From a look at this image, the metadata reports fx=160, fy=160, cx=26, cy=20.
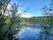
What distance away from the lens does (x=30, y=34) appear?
378 centimetres

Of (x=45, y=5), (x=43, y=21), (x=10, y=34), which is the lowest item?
(x=10, y=34)

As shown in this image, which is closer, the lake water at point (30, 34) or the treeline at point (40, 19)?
the treeline at point (40, 19)

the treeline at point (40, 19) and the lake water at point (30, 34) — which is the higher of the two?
the treeline at point (40, 19)

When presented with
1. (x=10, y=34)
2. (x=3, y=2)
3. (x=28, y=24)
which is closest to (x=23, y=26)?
(x=28, y=24)

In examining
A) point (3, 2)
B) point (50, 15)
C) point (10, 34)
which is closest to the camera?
point (50, 15)

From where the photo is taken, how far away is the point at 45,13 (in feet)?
10.8

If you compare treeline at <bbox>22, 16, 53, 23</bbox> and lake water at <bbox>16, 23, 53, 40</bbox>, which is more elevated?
treeline at <bbox>22, 16, 53, 23</bbox>

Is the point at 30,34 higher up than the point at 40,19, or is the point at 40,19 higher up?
the point at 40,19

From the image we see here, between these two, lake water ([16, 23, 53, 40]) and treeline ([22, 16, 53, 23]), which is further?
lake water ([16, 23, 53, 40])

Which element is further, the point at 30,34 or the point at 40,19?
the point at 30,34

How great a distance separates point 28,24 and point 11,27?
1.33ft

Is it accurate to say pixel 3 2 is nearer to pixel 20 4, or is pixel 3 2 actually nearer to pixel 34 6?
pixel 20 4

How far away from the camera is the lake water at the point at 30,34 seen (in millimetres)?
3474

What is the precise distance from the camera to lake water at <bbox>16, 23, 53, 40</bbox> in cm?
347
